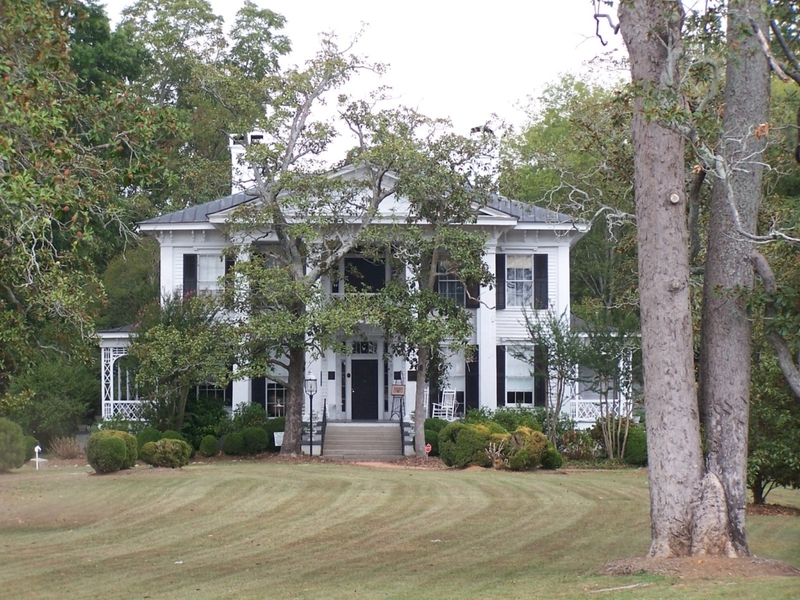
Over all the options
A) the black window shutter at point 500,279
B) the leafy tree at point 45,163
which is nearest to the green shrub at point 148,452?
the leafy tree at point 45,163

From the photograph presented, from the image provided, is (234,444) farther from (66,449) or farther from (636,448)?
(636,448)

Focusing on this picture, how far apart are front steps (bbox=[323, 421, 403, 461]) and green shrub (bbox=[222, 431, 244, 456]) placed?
222 cm

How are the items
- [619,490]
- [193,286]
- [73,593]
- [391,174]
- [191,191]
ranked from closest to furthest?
1. [73,593]
2. [619,490]
3. [391,174]
4. [193,286]
5. [191,191]

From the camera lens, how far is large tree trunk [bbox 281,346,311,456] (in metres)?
26.4

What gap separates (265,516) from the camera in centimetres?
1599

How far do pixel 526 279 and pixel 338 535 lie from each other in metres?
16.8

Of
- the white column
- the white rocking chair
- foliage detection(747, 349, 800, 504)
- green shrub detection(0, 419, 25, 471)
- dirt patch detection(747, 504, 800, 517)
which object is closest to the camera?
foliage detection(747, 349, 800, 504)

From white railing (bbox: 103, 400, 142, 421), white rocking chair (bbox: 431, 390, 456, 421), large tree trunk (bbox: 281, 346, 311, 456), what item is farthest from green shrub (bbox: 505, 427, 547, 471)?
white railing (bbox: 103, 400, 142, 421)

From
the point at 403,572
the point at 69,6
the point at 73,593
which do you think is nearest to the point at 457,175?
the point at 69,6

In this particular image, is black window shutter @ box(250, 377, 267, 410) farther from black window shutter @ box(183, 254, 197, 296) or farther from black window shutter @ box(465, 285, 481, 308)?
black window shutter @ box(465, 285, 481, 308)

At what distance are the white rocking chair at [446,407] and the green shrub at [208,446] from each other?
6.26m

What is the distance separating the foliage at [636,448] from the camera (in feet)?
83.1

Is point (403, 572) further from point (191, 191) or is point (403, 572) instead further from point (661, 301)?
point (191, 191)

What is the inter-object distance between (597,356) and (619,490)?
6700 millimetres
